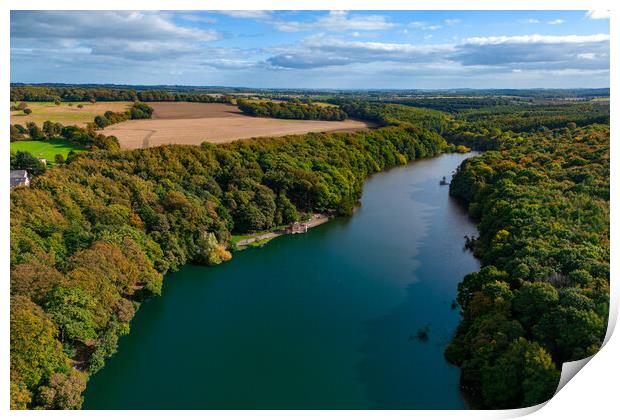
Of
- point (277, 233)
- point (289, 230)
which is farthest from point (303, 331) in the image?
point (289, 230)

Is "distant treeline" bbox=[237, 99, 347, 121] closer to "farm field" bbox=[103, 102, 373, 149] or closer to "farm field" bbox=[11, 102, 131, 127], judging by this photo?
"farm field" bbox=[103, 102, 373, 149]

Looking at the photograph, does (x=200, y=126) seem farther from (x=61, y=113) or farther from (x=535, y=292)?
(x=535, y=292)

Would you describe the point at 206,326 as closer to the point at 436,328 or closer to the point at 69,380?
the point at 69,380

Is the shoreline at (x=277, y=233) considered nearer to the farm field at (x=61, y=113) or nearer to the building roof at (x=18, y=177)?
the building roof at (x=18, y=177)

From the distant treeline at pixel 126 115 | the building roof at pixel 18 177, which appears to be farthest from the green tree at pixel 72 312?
the distant treeline at pixel 126 115

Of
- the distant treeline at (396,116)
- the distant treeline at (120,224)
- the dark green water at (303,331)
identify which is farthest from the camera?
the distant treeline at (396,116)

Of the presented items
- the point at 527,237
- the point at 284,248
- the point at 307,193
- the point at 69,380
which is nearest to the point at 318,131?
the point at 307,193
